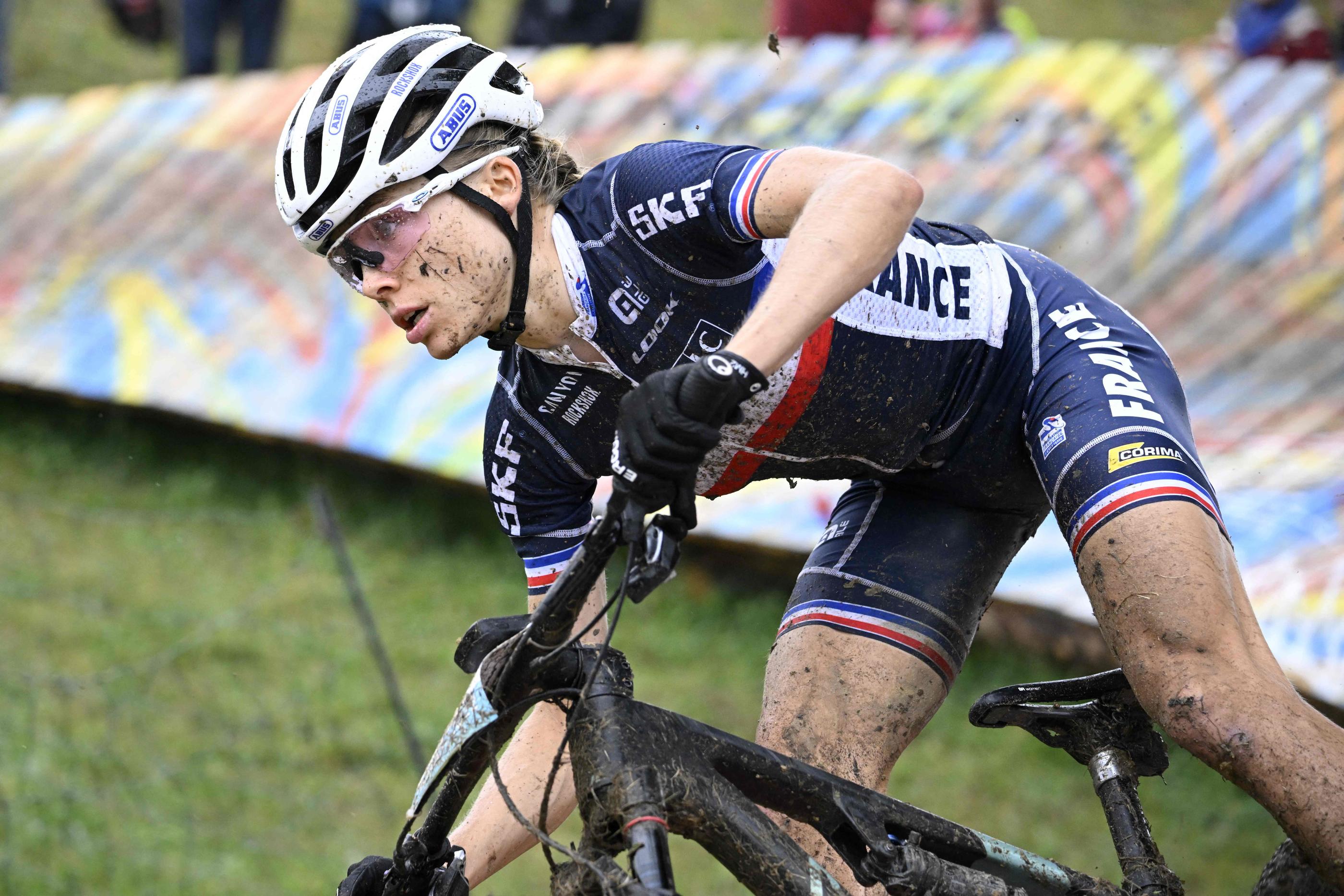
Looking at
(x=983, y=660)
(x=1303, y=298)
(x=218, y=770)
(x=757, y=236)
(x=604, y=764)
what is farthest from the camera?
(x=1303, y=298)

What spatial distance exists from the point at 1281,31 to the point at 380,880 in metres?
7.81

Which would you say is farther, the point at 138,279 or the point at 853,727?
the point at 138,279

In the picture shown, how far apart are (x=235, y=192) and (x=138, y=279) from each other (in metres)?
0.92

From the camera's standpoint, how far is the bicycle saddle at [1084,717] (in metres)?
3.24

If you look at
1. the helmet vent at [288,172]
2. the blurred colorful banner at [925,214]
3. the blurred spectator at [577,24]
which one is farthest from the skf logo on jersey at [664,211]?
the blurred spectator at [577,24]

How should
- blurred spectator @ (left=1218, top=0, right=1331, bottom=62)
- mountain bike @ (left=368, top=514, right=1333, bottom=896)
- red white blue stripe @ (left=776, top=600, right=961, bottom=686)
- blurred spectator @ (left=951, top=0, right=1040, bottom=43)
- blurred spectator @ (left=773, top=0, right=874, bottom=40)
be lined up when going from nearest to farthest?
mountain bike @ (left=368, top=514, right=1333, bottom=896) < red white blue stripe @ (left=776, top=600, right=961, bottom=686) < blurred spectator @ (left=1218, top=0, right=1331, bottom=62) < blurred spectator @ (left=951, top=0, right=1040, bottom=43) < blurred spectator @ (left=773, top=0, right=874, bottom=40)

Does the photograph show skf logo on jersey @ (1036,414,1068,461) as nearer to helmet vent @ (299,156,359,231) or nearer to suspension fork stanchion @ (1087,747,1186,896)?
suspension fork stanchion @ (1087,747,1186,896)

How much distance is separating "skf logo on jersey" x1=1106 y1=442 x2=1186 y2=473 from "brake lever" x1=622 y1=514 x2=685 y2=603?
1.04 m

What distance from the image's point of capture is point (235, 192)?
32.6 feet

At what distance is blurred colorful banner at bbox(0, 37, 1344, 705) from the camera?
263 inches

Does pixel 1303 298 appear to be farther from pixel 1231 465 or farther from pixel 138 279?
pixel 138 279

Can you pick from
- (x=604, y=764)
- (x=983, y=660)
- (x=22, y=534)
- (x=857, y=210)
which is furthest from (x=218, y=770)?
(x=857, y=210)

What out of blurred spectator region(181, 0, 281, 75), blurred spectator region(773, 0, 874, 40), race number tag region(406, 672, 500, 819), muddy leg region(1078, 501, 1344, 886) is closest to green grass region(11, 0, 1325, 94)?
blurred spectator region(181, 0, 281, 75)

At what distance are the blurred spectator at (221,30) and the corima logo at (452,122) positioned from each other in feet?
29.9
